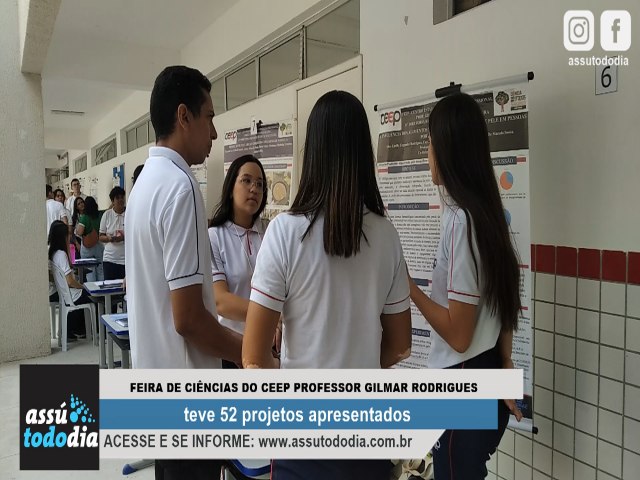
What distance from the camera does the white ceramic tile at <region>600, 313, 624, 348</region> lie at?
171cm

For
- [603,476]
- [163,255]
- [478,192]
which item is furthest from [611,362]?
[163,255]

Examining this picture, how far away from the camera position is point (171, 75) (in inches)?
52.8

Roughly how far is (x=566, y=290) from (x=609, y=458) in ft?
2.01

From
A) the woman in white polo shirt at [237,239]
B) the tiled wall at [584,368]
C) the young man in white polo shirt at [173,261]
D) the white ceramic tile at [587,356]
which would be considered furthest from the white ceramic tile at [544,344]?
the young man in white polo shirt at [173,261]

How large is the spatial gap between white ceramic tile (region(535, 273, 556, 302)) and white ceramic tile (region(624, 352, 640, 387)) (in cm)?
35

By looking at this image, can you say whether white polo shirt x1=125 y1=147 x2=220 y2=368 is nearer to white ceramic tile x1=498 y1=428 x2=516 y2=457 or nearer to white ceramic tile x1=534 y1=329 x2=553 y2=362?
white ceramic tile x1=534 y1=329 x2=553 y2=362

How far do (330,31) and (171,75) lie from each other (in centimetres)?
254

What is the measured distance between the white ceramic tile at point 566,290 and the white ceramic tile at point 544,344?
0.16 meters

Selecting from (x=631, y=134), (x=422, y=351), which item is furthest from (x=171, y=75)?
(x=422, y=351)

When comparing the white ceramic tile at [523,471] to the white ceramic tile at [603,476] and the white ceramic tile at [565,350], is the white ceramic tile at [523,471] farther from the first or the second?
the white ceramic tile at [565,350]

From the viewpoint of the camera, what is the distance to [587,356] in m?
1.83

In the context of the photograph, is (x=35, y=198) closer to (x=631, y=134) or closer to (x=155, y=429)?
(x=155, y=429)

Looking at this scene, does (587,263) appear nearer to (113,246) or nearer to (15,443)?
(15,443)

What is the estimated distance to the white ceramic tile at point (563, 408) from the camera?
1.88 meters
